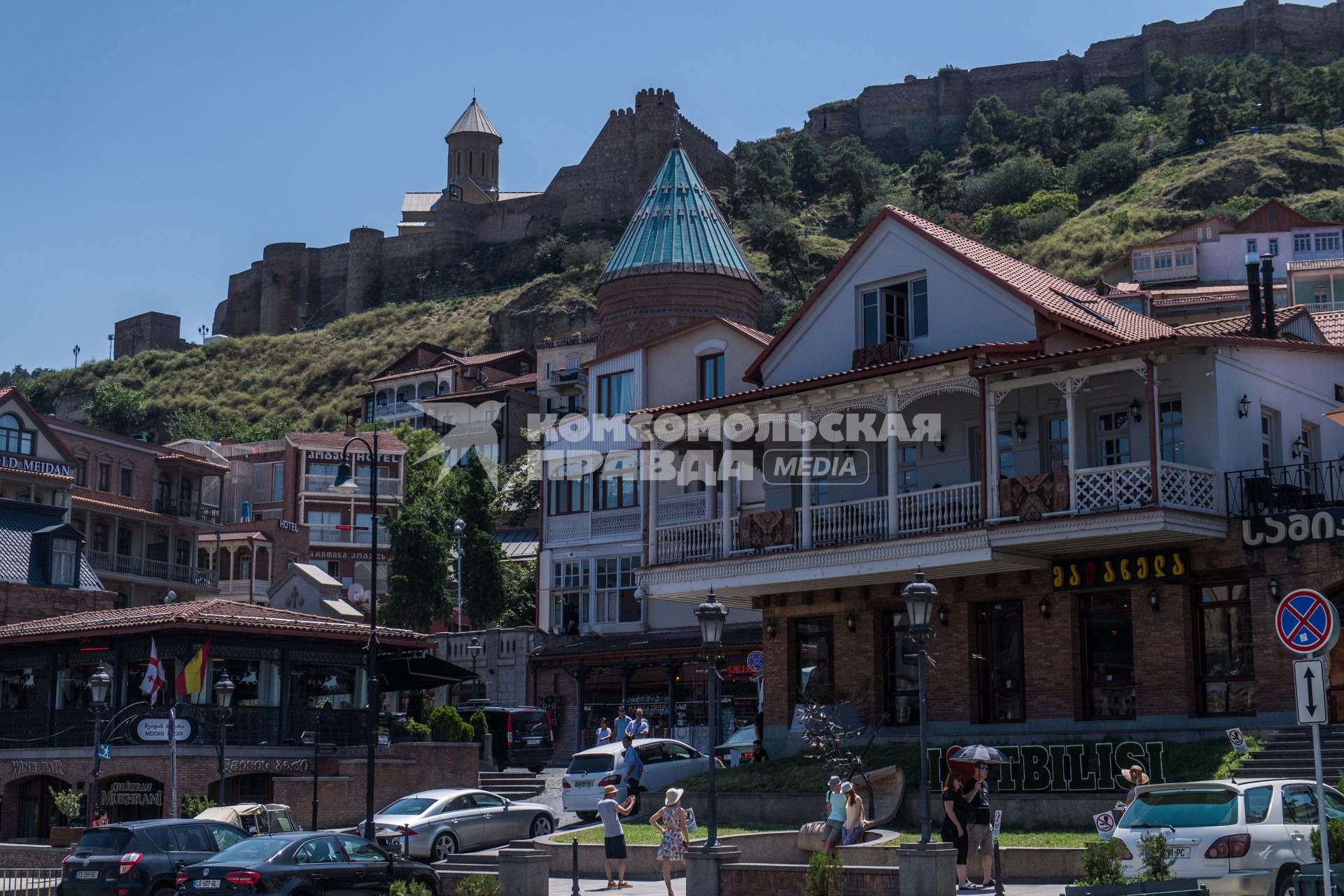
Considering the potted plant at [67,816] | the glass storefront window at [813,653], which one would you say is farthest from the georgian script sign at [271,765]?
the glass storefront window at [813,653]

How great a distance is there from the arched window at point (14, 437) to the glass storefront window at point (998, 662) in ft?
135

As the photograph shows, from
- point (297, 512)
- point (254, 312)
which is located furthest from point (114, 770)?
point (254, 312)

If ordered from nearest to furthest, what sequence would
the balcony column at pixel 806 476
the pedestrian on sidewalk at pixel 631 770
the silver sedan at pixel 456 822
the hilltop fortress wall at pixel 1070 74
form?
the silver sedan at pixel 456 822
the pedestrian on sidewalk at pixel 631 770
the balcony column at pixel 806 476
the hilltop fortress wall at pixel 1070 74

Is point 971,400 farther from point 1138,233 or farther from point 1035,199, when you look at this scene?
point 1035,199

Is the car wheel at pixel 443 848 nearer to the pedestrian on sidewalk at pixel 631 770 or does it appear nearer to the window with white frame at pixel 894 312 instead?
the pedestrian on sidewalk at pixel 631 770

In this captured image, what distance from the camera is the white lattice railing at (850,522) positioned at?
30.1m

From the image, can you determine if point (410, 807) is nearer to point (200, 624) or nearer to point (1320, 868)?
point (200, 624)

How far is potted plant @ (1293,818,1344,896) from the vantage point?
49.0 feet

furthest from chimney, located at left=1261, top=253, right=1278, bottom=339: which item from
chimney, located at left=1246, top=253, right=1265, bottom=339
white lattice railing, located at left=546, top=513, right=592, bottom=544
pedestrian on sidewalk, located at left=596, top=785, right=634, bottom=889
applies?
white lattice railing, located at left=546, top=513, right=592, bottom=544

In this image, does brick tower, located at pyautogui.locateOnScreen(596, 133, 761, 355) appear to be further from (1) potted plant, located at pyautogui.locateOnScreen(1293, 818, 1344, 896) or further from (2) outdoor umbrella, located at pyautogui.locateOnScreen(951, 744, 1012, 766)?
(1) potted plant, located at pyautogui.locateOnScreen(1293, 818, 1344, 896)

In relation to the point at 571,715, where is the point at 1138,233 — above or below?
above

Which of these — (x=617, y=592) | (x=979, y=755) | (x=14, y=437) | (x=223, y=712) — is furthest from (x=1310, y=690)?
(x=14, y=437)

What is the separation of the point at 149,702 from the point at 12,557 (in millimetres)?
13857

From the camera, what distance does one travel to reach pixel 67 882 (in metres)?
21.6
